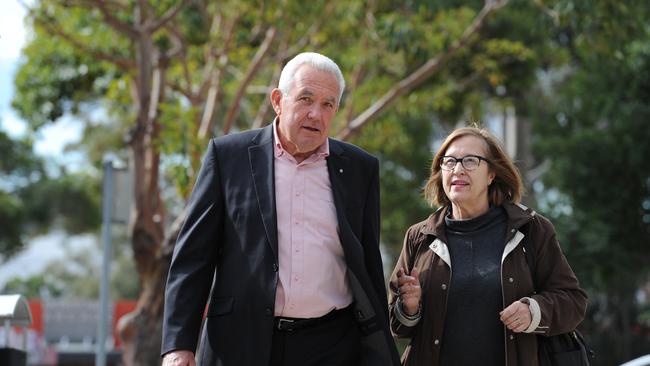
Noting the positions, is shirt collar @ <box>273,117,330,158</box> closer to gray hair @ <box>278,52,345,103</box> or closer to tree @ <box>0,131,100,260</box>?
gray hair @ <box>278,52,345,103</box>

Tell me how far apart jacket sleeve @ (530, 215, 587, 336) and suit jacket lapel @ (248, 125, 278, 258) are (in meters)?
1.20

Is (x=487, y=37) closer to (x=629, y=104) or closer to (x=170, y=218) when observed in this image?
(x=629, y=104)

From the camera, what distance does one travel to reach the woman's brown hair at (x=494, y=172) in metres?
5.23

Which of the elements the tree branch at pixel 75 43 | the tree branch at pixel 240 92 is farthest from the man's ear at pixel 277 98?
the tree branch at pixel 75 43

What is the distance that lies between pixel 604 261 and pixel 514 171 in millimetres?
13174

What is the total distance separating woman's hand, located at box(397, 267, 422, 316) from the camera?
4.95 meters

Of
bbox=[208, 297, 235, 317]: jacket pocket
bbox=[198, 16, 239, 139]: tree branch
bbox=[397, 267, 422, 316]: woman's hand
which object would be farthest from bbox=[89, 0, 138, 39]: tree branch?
Answer: bbox=[208, 297, 235, 317]: jacket pocket

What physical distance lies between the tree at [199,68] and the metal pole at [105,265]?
3.51 ft

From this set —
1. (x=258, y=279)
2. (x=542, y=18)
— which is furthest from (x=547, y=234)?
(x=542, y=18)

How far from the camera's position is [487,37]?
18562mm

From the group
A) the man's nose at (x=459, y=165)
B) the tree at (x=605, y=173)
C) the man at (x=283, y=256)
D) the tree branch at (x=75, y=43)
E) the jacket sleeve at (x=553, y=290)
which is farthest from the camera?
the tree at (x=605, y=173)

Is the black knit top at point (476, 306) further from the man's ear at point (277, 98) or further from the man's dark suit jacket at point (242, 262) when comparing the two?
the man's ear at point (277, 98)

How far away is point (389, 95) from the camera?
43.5 feet

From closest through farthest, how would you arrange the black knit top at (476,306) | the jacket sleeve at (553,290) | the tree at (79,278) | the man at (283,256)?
the man at (283,256) → the jacket sleeve at (553,290) → the black knit top at (476,306) → the tree at (79,278)
